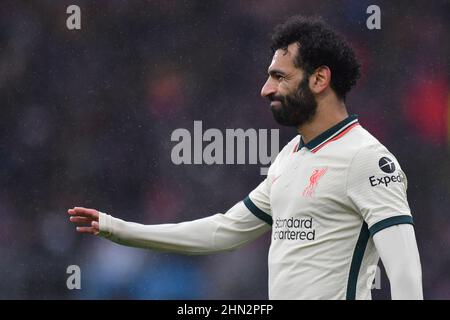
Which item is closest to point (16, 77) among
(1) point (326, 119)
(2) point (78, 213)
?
(2) point (78, 213)

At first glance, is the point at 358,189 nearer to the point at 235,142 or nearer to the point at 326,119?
the point at 326,119

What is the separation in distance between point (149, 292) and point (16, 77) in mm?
1329

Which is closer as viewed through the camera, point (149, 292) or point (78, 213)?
point (78, 213)

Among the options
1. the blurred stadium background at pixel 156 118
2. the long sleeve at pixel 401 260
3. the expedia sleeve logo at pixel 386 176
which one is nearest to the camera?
the long sleeve at pixel 401 260

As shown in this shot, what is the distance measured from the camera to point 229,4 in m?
5.48

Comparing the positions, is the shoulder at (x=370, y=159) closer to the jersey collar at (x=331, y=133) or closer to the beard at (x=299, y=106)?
the jersey collar at (x=331, y=133)

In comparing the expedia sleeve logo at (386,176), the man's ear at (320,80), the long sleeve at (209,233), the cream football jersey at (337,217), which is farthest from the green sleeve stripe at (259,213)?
the expedia sleeve logo at (386,176)

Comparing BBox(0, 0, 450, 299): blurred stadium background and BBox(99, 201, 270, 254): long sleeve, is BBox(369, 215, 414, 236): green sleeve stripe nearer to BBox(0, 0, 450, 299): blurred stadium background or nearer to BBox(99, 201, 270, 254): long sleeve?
BBox(99, 201, 270, 254): long sleeve

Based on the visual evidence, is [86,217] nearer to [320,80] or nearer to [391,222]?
[320,80]

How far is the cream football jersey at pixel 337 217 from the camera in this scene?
3211 millimetres

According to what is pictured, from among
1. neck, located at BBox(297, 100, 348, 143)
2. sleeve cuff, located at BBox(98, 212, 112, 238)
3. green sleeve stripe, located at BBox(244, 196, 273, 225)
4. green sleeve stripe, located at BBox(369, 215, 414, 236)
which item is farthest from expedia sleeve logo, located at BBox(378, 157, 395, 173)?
sleeve cuff, located at BBox(98, 212, 112, 238)

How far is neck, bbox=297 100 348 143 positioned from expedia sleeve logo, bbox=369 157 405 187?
32cm

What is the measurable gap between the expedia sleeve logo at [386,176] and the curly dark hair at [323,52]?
0.42 meters

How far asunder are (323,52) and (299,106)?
21 centimetres
